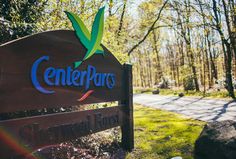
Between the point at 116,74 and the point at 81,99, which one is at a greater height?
the point at 116,74

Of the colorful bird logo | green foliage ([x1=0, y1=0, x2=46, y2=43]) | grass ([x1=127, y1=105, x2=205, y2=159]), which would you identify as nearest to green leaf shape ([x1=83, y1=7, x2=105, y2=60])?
the colorful bird logo

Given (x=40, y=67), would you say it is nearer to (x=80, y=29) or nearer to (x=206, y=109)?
(x=80, y=29)

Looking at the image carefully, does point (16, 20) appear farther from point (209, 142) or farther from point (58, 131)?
point (209, 142)

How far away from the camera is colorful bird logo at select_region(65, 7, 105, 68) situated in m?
5.01

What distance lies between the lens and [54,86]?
4488 mm

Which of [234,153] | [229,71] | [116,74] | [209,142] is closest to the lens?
[234,153]

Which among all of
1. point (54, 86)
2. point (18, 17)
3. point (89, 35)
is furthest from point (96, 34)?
point (18, 17)

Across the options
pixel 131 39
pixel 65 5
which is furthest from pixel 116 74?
pixel 131 39

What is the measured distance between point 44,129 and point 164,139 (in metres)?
3.93

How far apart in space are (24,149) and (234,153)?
12.0 ft

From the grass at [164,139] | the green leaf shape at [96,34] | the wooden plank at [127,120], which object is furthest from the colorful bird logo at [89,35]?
the grass at [164,139]

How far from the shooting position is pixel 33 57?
4.14 meters

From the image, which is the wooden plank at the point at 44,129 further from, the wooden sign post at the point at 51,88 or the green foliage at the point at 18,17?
the green foliage at the point at 18,17

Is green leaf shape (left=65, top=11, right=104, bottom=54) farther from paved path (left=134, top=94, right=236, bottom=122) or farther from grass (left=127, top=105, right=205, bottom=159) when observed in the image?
paved path (left=134, top=94, right=236, bottom=122)
